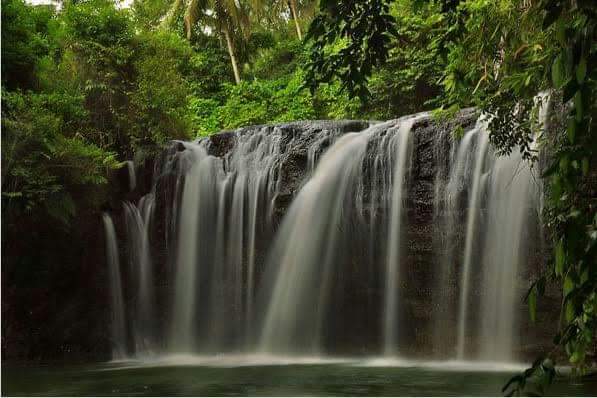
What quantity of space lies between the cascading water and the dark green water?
4.30 feet

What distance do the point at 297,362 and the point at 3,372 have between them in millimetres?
4073

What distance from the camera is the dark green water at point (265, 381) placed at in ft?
25.4

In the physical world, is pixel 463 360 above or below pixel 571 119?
below

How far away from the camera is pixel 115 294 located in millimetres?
12711

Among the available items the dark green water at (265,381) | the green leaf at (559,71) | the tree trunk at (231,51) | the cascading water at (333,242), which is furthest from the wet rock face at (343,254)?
the tree trunk at (231,51)

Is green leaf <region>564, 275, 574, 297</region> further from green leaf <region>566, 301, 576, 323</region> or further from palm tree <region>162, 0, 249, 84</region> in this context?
palm tree <region>162, 0, 249, 84</region>

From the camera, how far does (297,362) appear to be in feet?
35.0

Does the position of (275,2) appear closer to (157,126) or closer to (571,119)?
(157,126)

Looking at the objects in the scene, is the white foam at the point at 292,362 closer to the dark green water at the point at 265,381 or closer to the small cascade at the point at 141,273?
the dark green water at the point at 265,381

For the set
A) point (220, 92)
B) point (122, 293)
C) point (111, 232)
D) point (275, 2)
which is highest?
point (275, 2)

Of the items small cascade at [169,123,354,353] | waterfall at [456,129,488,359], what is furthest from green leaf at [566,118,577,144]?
small cascade at [169,123,354,353]

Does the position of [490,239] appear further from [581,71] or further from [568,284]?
[581,71]

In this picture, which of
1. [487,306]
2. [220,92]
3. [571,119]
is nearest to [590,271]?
[571,119]

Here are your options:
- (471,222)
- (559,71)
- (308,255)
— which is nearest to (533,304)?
(559,71)
